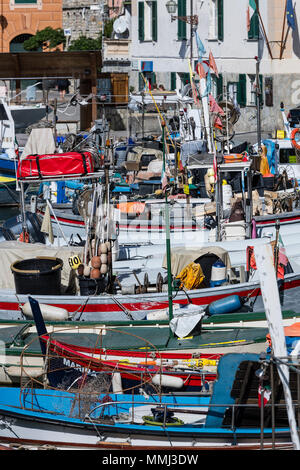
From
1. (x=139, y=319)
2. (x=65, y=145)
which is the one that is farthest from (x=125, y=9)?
(x=139, y=319)

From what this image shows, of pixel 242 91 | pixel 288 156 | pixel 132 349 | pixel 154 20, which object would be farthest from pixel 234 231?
pixel 154 20

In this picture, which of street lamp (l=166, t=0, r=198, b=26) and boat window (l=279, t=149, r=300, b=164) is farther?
street lamp (l=166, t=0, r=198, b=26)

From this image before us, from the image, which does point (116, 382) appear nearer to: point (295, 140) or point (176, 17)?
point (295, 140)

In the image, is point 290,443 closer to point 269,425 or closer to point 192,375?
point 269,425

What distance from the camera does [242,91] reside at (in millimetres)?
40156

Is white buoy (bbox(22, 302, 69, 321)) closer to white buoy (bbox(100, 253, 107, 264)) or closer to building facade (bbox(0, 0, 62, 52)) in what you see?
white buoy (bbox(100, 253, 107, 264))

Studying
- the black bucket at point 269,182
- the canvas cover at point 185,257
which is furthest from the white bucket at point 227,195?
the canvas cover at point 185,257

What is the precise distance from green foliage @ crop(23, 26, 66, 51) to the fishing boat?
4511cm

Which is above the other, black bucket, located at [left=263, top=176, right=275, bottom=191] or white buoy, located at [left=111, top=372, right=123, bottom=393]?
black bucket, located at [left=263, top=176, right=275, bottom=191]

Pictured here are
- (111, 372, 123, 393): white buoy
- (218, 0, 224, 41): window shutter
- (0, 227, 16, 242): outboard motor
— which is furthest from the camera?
(218, 0, 224, 41): window shutter

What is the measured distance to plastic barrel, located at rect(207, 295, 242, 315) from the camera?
→ 13484 mm

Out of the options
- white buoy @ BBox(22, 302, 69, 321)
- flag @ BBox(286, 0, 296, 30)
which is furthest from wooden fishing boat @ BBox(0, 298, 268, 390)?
flag @ BBox(286, 0, 296, 30)
